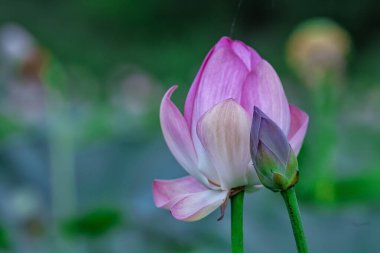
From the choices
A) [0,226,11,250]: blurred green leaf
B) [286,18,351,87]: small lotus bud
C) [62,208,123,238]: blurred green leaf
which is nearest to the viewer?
[0,226,11,250]: blurred green leaf

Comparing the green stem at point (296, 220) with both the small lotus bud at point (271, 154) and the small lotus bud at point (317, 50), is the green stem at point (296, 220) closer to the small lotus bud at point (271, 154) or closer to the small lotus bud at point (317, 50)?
the small lotus bud at point (271, 154)

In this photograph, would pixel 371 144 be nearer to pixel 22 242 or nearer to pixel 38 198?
pixel 38 198

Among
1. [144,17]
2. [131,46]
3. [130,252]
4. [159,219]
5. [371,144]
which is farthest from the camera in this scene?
[144,17]

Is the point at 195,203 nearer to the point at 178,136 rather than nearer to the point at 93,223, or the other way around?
the point at 178,136

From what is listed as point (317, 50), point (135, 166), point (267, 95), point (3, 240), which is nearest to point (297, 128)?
point (267, 95)

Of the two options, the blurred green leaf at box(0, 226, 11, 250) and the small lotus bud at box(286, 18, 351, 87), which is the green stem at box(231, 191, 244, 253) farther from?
the small lotus bud at box(286, 18, 351, 87)

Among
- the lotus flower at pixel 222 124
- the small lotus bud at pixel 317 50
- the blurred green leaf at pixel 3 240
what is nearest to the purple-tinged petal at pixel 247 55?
the lotus flower at pixel 222 124

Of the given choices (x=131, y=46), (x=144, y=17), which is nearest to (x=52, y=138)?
(x=131, y=46)

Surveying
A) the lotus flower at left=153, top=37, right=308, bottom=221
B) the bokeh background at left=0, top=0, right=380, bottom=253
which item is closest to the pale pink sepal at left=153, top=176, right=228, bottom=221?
the lotus flower at left=153, top=37, right=308, bottom=221
